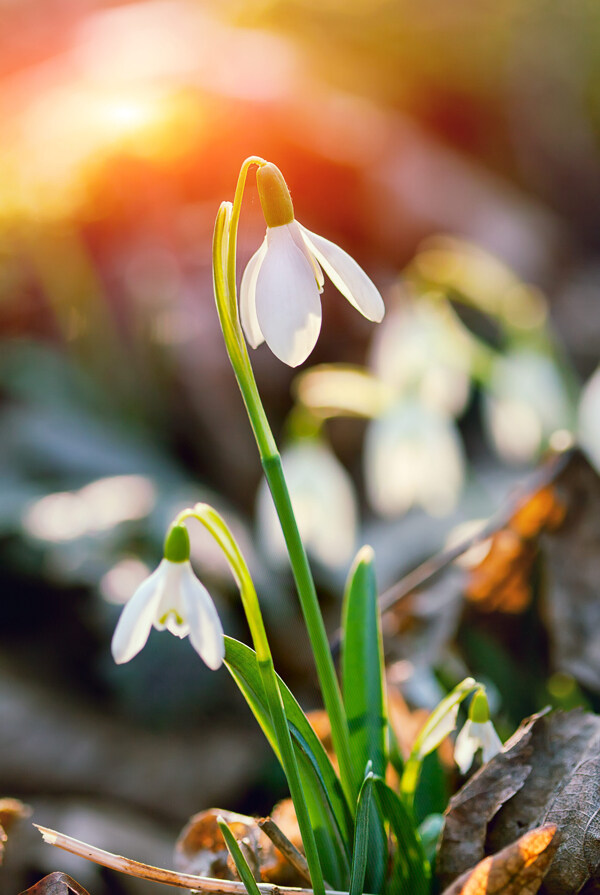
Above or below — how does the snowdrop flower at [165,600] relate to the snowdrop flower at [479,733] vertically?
above

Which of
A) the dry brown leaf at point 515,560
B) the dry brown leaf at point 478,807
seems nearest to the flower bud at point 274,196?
the dry brown leaf at point 478,807

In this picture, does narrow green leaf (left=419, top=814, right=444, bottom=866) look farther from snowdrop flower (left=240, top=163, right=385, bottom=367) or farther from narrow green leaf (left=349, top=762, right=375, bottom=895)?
snowdrop flower (left=240, top=163, right=385, bottom=367)

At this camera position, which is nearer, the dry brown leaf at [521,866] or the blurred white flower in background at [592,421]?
the dry brown leaf at [521,866]

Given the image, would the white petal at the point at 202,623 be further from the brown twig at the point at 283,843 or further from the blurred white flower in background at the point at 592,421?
the blurred white flower in background at the point at 592,421

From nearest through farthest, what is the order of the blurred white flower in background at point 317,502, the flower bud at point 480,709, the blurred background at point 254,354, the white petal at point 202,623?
1. the white petal at point 202,623
2. the flower bud at point 480,709
3. the blurred background at point 254,354
4. the blurred white flower in background at point 317,502

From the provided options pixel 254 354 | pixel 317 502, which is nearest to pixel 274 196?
pixel 317 502

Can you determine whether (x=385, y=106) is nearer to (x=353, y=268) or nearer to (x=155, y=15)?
(x=155, y=15)

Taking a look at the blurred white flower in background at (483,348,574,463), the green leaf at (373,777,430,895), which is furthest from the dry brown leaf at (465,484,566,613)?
the blurred white flower in background at (483,348,574,463)
